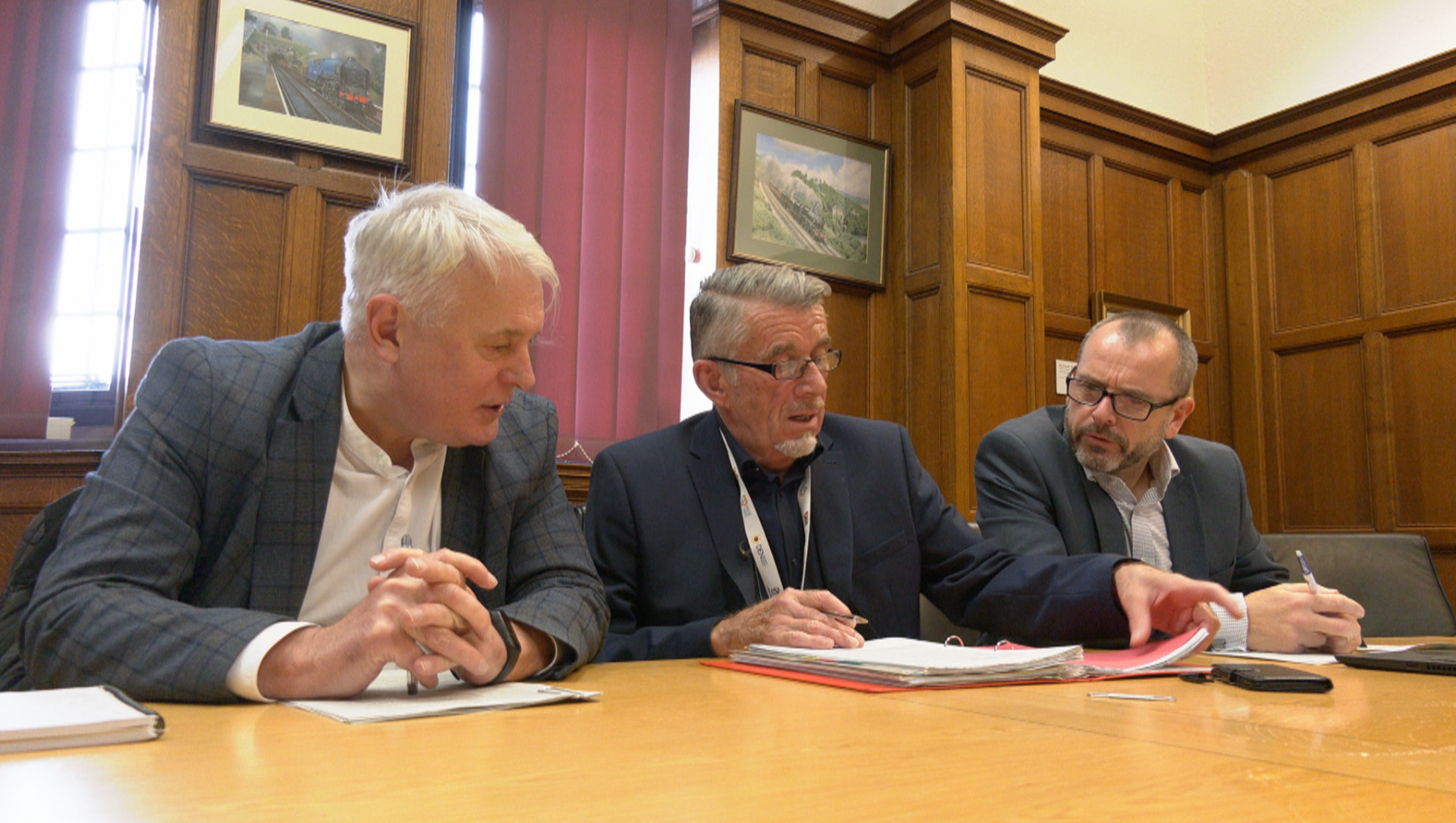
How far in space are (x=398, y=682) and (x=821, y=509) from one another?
1086mm

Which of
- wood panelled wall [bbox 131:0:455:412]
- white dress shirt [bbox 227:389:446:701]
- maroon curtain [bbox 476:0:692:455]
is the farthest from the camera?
maroon curtain [bbox 476:0:692:455]

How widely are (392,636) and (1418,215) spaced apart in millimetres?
6000

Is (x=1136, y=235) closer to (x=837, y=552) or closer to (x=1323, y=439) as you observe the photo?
(x=1323, y=439)

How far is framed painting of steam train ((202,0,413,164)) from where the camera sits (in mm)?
3482

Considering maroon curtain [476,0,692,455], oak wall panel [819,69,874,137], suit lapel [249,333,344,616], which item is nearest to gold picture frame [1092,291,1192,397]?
oak wall panel [819,69,874,137]

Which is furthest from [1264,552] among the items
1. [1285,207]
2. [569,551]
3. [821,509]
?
[1285,207]

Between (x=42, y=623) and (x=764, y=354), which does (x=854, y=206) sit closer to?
(x=764, y=354)

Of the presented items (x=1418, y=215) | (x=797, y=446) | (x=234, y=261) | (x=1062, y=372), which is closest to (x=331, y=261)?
(x=234, y=261)

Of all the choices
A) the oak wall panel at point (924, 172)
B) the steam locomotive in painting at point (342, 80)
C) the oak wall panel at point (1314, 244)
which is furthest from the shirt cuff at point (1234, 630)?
the oak wall panel at point (1314, 244)

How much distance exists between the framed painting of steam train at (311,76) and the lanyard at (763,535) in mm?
2268

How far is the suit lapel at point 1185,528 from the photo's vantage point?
2380mm

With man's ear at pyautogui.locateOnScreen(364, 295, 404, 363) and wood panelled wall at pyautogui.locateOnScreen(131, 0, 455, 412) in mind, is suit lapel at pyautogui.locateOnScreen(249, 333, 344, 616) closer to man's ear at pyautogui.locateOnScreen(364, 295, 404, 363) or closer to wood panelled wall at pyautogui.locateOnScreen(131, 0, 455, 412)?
man's ear at pyautogui.locateOnScreen(364, 295, 404, 363)

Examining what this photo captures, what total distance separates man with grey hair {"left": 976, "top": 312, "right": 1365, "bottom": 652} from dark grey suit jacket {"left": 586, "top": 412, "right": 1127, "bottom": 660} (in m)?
0.21

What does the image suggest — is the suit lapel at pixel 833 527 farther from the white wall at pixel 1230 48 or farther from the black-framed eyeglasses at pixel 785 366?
the white wall at pixel 1230 48
